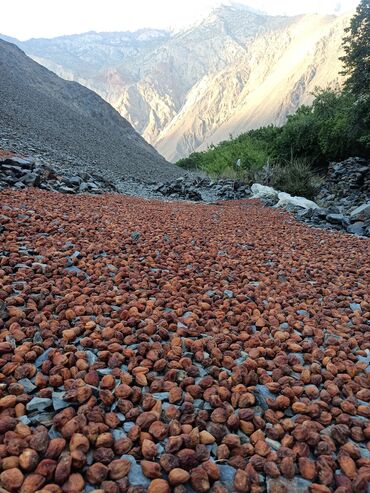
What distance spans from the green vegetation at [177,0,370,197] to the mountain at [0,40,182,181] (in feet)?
16.5

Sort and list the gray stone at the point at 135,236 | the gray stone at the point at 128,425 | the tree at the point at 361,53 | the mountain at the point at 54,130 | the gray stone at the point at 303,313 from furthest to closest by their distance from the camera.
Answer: the mountain at the point at 54,130
the tree at the point at 361,53
the gray stone at the point at 135,236
the gray stone at the point at 303,313
the gray stone at the point at 128,425

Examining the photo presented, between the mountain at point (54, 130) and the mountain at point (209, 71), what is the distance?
5428 cm

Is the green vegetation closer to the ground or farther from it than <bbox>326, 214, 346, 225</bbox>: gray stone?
farther from it

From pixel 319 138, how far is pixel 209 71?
13992 cm

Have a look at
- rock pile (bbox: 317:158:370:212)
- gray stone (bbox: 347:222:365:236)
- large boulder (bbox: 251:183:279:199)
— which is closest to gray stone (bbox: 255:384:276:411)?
gray stone (bbox: 347:222:365:236)

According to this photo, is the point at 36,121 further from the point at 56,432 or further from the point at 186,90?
the point at 186,90

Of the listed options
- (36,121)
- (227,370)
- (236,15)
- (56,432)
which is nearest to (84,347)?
(56,432)

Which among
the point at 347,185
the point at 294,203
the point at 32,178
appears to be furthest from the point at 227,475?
the point at 347,185

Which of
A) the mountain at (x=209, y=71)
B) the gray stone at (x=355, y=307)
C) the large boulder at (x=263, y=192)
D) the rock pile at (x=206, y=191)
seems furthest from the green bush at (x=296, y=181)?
the mountain at (x=209, y=71)

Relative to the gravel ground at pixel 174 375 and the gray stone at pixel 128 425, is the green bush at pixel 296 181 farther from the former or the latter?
the gray stone at pixel 128 425

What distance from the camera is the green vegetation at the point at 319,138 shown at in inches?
595

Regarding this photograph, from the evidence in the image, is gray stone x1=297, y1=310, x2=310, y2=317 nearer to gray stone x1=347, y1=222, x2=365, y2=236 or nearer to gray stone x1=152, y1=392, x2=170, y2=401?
gray stone x1=152, y1=392, x2=170, y2=401

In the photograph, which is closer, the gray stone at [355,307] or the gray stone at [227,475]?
the gray stone at [227,475]

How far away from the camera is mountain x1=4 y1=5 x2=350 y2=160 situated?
93.8 metres
